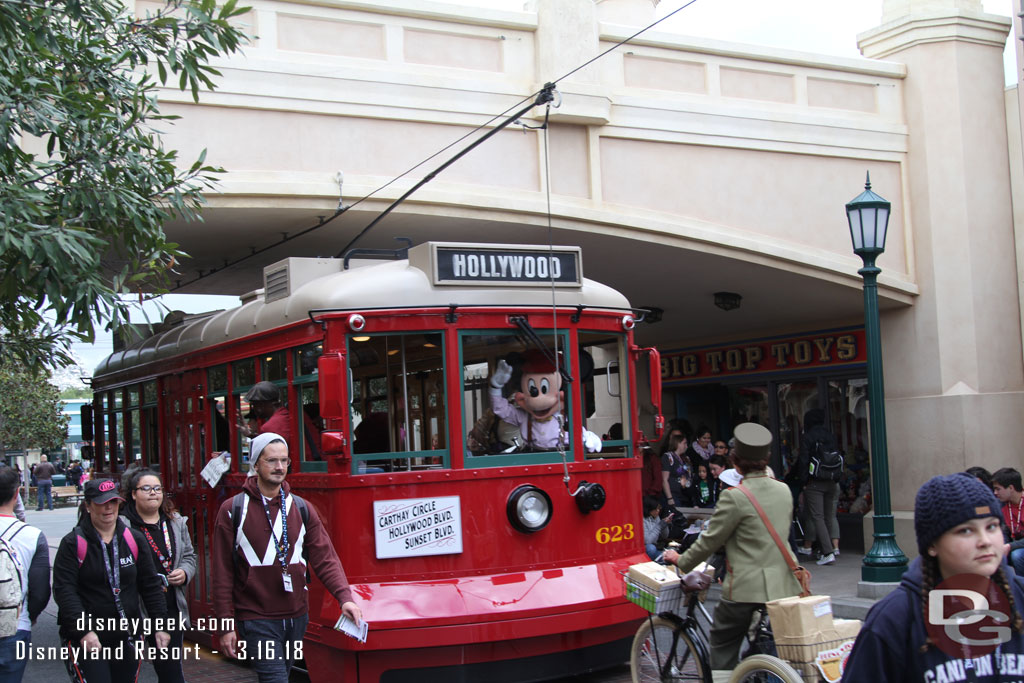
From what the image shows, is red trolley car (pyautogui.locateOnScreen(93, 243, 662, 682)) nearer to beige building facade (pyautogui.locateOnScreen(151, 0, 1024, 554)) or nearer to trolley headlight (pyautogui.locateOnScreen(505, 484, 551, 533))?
trolley headlight (pyautogui.locateOnScreen(505, 484, 551, 533))

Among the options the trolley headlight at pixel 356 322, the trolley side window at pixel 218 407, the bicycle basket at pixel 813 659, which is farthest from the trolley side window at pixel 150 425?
the bicycle basket at pixel 813 659

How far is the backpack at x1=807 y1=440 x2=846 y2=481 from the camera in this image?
40.9 feet

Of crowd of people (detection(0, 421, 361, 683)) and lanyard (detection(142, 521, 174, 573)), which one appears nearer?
crowd of people (detection(0, 421, 361, 683))

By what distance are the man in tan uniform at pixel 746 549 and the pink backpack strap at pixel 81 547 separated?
9.81 ft

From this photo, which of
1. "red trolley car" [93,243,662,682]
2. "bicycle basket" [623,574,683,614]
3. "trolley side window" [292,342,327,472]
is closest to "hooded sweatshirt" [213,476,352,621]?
"red trolley car" [93,243,662,682]

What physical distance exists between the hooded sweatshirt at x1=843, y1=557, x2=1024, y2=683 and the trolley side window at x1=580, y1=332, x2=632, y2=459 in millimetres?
5363

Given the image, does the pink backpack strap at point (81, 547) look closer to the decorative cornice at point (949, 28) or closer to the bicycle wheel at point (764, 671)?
the bicycle wheel at point (764, 671)

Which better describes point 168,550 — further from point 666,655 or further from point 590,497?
point 666,655

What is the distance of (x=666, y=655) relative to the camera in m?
6.29

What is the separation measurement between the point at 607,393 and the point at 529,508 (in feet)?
3.71

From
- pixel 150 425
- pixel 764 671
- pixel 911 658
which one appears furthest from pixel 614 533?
pixel 150 425

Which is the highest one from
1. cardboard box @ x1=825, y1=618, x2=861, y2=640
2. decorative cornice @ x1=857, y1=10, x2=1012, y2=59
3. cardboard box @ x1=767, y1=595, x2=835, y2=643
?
decorative cornice @ x1=857, y1=10, x2=1012, y2=59

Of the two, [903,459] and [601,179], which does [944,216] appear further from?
[601,179]

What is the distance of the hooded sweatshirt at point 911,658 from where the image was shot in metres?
2.49
